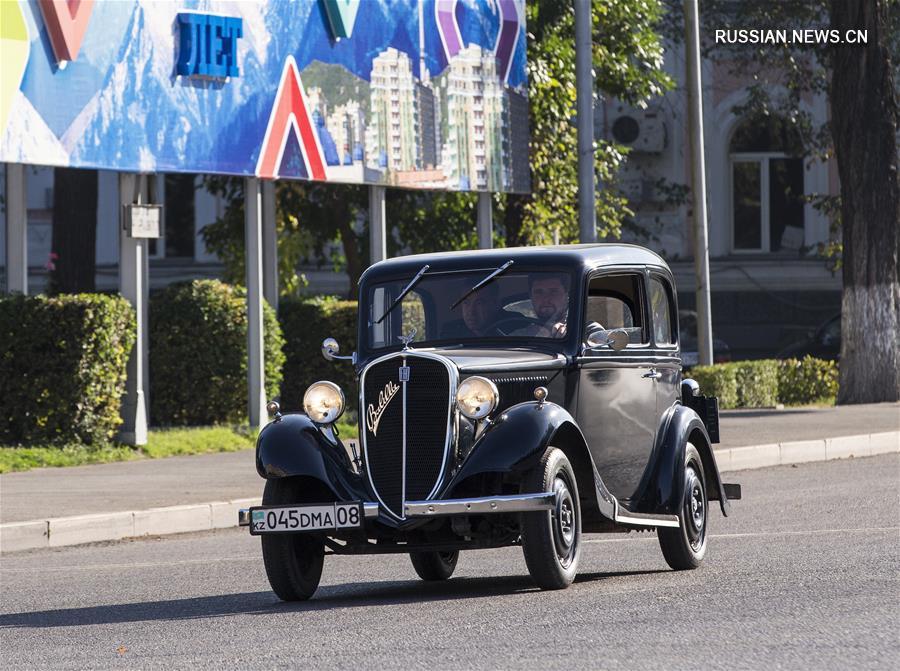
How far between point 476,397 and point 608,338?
113 cm

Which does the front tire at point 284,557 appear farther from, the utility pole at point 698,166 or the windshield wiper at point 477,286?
the utility pole at point 698,166

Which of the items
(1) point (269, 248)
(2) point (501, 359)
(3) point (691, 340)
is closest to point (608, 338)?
(2) point (501, 359)

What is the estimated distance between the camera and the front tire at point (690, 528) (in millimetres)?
10328

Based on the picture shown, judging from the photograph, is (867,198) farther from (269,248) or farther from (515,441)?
(515,441)

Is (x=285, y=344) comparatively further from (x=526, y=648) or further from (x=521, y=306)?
(x=526, y=648)

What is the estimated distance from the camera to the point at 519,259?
1039 cm

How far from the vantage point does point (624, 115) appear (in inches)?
1687

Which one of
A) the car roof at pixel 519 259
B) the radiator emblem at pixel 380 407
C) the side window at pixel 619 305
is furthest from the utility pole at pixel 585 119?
the radiator emblem at pixel 380 407

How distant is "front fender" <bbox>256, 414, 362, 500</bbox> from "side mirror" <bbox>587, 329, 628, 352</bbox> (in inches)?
59.9

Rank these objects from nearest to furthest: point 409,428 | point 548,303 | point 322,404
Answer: point 409,428 < point 322,404 < point 548,303

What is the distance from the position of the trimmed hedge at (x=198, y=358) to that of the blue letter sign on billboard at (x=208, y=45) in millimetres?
2882

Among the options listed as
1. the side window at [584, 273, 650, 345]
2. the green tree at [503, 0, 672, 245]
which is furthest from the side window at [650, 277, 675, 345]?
the green tree at [503, 0, 672, 245]

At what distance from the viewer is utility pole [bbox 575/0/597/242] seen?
75.1 ft

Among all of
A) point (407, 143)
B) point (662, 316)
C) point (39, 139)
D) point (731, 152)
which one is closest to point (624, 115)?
point (731, 152)
